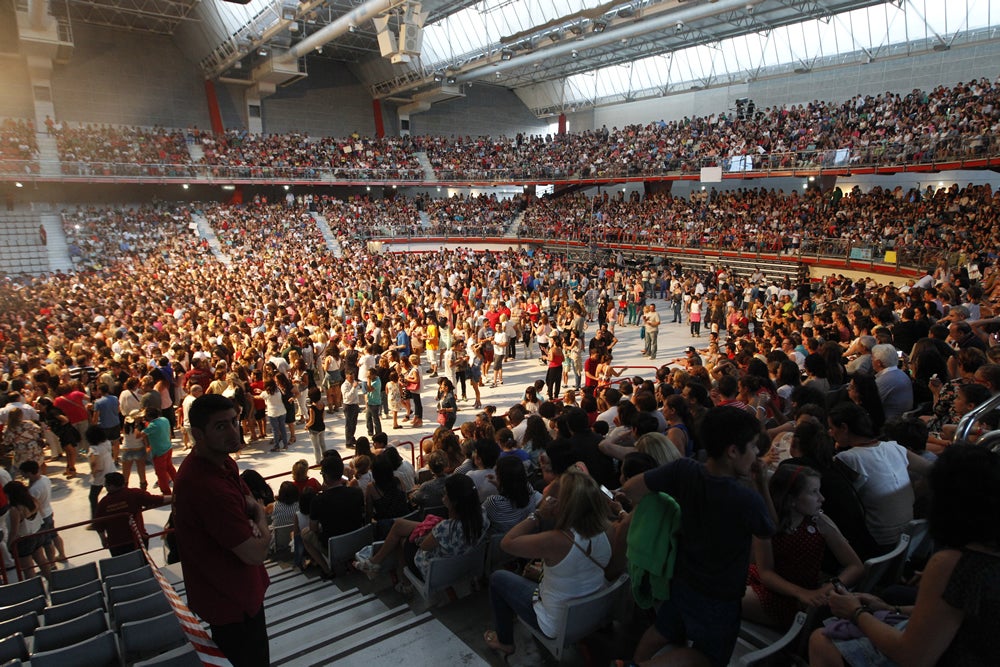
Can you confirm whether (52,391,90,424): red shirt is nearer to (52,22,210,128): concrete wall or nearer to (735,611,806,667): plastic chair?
(735,611,806,667): plastic chair

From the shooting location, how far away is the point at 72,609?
11.3 feet

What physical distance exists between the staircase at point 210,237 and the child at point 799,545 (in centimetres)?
2607

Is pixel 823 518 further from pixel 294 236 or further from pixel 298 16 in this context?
pixel 294 236

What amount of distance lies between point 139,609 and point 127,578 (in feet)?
2.26

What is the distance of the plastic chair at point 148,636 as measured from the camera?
10.1 ft

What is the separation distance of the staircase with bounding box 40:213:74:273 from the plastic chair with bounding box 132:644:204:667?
2660 cm

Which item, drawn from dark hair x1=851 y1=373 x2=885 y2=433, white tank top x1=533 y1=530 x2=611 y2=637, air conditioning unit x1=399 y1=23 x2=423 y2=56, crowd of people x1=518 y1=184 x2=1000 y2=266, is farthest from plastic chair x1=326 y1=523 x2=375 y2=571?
air conditioning unit x1=399 y1=23 x2=423 y2=56

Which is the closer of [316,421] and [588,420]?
[588,420]

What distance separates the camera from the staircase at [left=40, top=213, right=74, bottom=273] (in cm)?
2408

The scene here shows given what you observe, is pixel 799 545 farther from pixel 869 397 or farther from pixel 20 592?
pixel 20 592

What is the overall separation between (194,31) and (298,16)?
11108 mm

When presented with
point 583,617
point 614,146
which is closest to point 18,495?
point 583,617

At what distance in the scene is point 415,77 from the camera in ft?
114

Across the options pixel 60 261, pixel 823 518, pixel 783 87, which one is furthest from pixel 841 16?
pixel 60 261
